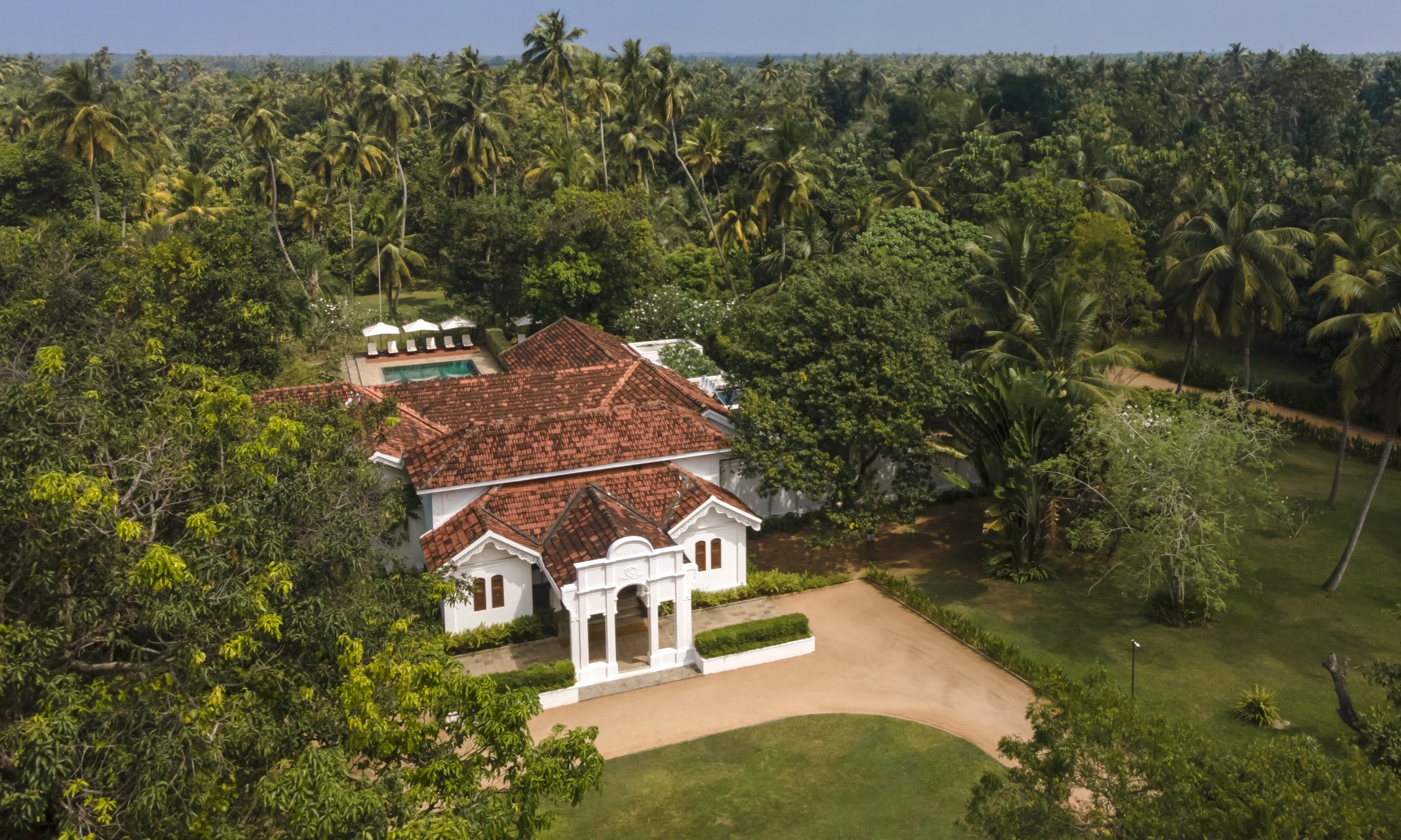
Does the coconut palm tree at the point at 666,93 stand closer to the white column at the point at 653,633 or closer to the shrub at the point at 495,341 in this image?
the shrub at the point at 495,341

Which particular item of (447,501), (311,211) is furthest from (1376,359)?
(311,211)

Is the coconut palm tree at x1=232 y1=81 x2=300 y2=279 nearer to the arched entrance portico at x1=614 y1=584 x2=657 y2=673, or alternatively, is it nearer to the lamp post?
the arched entrance portico at x1=614 y1=584 x2=657 y2=673

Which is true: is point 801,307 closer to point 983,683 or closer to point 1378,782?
point 983,683

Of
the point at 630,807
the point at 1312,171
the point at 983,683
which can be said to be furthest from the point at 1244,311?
the point at 630,807

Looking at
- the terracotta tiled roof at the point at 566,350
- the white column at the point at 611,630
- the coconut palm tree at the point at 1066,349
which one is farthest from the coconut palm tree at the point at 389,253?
the white column at the point at 611,630

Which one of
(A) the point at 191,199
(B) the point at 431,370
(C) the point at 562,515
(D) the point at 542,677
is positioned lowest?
(D) the point at 542,677

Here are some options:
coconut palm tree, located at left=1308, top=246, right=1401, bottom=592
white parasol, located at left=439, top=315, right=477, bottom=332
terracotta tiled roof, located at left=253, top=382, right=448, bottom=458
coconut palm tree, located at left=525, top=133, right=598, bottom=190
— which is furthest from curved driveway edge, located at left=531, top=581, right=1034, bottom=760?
coconut palm tree, located at left=525, top=133, right=598, bottom=190

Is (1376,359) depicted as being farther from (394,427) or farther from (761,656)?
(394,427)
